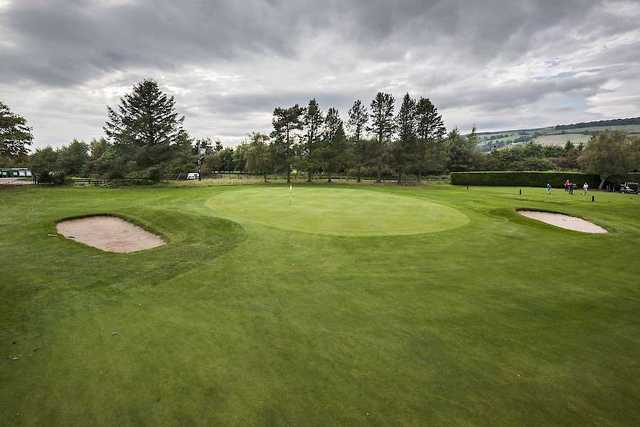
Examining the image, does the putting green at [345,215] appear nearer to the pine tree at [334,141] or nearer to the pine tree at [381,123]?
the pine tree at [334,141]

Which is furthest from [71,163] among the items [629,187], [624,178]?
[624,178]

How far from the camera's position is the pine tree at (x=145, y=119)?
43.3 meters

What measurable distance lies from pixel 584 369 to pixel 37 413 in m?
7.84

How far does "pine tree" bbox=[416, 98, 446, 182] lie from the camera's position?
2197 inches

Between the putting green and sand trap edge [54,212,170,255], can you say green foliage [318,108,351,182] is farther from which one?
sand trap edge [54,212,170,255]

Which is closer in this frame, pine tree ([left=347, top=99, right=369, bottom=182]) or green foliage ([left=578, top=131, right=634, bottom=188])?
green foliage ([left=578, top=131, right=634, bottom=188])

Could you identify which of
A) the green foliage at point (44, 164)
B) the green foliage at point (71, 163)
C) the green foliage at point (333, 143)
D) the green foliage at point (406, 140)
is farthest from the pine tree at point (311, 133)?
the green foliage at point (44, 164)

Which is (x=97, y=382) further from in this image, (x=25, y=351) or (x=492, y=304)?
(x=492, y=304)

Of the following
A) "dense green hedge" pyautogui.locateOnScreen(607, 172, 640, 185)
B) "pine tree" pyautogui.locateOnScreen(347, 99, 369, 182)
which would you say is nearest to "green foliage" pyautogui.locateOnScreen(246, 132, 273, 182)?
"pine tree" pyautogui.locateOnScreen(347, 99, 369, 182)

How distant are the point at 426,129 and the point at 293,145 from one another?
24285mm

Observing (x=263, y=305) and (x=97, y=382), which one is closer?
(x=97, y=382)

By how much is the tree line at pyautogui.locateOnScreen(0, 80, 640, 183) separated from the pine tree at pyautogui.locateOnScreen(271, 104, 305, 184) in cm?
17

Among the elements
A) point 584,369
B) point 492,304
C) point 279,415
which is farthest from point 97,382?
point 492,304

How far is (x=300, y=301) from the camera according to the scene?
24.2 feet
